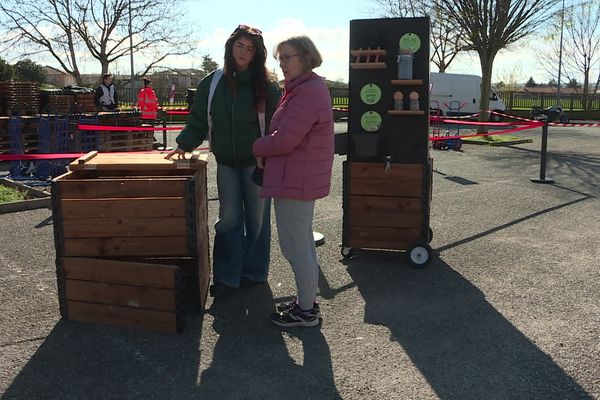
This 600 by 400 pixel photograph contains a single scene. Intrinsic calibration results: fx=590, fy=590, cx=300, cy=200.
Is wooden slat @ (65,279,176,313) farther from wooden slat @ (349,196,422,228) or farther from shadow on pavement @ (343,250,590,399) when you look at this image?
wooden slat @ (349,196,422,228)

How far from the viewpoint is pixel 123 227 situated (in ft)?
11.9

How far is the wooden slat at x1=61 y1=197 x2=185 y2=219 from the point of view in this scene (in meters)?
3.59

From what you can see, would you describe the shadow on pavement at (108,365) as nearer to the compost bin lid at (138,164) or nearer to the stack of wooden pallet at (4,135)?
the compost bin lid at (138,164)

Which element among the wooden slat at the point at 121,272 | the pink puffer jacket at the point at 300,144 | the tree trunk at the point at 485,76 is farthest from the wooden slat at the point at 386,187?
the tree trunk at the point at 485,76

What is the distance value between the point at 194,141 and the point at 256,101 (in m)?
0.52

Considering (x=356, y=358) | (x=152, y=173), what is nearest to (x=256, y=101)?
→ (x=152, y=173)

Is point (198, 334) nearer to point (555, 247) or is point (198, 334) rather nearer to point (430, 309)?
point (430, 309)

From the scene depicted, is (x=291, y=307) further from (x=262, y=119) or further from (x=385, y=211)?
(x=385, y=211)

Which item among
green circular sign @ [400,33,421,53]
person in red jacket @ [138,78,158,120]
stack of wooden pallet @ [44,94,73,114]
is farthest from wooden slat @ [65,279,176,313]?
stack of wooden pallet @ [44,94,73,114]

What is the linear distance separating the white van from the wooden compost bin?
29.2 m

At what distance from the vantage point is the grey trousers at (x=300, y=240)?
3.47m

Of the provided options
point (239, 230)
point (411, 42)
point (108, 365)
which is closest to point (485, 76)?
point (411, 42)

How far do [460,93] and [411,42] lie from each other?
28516 millimetres

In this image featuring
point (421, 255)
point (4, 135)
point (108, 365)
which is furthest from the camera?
point (4, 135)
